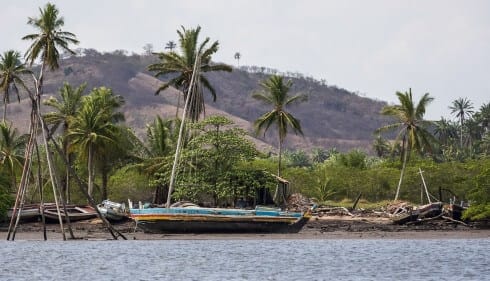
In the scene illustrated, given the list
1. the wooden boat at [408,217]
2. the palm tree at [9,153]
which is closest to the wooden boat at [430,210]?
the wooden boat at [408,217]

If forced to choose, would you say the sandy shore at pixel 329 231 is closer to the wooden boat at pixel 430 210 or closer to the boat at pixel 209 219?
the boat at pixel 209 219

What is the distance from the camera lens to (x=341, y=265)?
46.2m

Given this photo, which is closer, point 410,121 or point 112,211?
point 112,211

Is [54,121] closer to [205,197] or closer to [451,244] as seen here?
[205,197]

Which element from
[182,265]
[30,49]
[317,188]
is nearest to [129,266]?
[182,265]

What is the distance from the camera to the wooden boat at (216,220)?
214 feet

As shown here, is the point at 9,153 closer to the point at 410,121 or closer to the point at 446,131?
the point at 410,121

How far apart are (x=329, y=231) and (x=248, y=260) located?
24492 mm

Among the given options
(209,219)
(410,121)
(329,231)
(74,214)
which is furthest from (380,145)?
(209,219)

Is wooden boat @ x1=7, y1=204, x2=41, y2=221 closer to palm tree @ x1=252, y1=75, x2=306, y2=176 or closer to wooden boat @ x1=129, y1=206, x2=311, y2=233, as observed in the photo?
wooden boat @ x1=129, y1=206, x2=311, y2=233

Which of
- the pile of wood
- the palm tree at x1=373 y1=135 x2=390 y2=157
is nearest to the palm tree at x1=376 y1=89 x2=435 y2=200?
the pile of wood

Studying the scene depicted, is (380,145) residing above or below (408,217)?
above

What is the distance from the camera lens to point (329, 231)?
240 ft

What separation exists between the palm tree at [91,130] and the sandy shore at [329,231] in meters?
7.77
